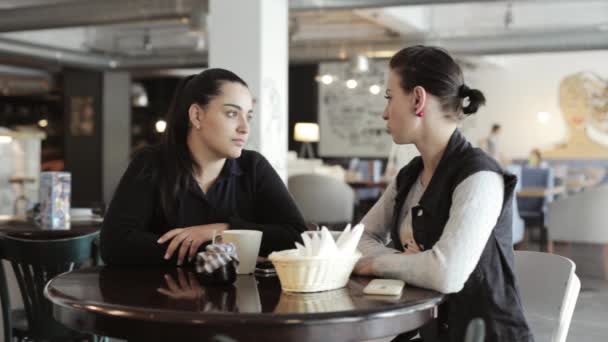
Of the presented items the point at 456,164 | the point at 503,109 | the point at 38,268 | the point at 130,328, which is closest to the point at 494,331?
the point at 456,164

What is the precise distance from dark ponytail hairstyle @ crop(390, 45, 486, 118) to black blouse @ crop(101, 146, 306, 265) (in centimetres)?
61

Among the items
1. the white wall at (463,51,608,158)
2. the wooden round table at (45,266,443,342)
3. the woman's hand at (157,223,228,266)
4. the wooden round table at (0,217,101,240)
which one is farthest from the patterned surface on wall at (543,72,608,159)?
the wooden round table at (45,266,443,342)

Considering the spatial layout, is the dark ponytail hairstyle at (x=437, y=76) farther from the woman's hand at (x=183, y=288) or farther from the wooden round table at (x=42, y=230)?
the wooden round table at (x=42, y=230)

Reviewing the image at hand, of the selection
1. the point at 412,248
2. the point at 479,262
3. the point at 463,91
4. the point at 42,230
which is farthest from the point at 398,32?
the point at 479,262

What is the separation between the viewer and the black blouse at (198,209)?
2.26 m

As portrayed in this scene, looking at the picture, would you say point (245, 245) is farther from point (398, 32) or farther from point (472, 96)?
point (398, 32)

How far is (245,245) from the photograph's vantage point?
6.63ft

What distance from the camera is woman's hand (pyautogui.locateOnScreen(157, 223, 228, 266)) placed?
219 cm

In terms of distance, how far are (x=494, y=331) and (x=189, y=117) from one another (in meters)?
1.12

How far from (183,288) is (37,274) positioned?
147 cm

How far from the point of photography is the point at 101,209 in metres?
4.53

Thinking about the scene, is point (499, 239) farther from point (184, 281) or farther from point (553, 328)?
point (184, 281)

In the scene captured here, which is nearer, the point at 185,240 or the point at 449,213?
the point at 449,213

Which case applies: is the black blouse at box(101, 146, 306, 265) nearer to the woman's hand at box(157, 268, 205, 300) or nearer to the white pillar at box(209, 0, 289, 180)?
the woman's hand at box(157, 268, 205, 300)
